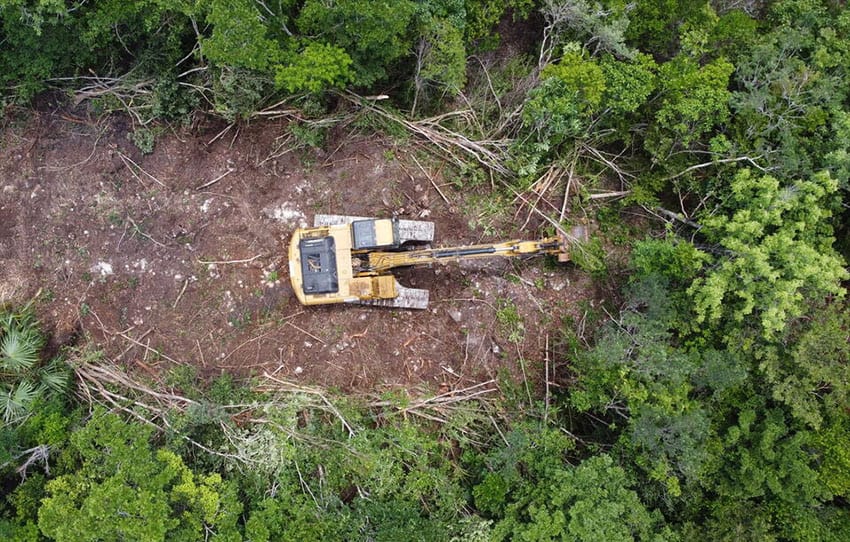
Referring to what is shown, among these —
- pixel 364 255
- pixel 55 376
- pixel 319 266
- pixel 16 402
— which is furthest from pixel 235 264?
pixel 16 402

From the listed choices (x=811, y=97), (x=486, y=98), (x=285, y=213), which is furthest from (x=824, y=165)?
(x=285, y=213)

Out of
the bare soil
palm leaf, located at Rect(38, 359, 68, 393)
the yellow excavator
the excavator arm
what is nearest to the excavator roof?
the yellow excavator

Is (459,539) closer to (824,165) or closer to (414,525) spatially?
→ (414,525)

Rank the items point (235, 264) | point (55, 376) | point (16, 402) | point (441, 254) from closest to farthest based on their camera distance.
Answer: point (16, 402)
point (55, 376)
point (441, 254)
point (235, 264)

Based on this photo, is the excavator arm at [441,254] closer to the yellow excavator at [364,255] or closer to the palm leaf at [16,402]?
the yellow excavator at [364,255]

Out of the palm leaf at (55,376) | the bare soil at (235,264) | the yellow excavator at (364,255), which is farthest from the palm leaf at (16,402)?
the yellow excavator at (364,255)

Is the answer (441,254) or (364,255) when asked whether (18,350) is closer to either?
(364,255)
